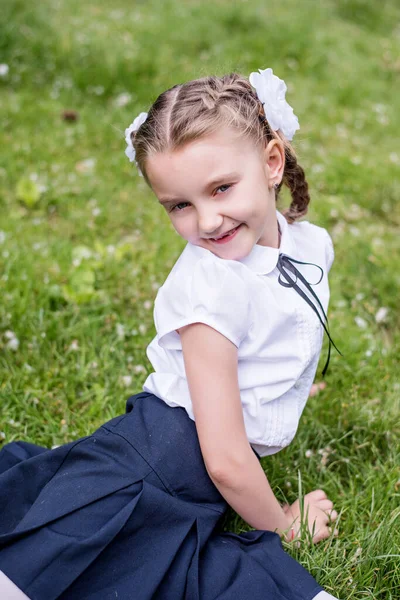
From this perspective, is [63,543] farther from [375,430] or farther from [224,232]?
[375,430]

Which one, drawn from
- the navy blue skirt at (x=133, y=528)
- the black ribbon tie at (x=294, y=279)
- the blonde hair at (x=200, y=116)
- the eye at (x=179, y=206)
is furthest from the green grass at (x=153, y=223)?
the eye at (x=179, y=206)

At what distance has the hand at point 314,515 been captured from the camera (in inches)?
82.3

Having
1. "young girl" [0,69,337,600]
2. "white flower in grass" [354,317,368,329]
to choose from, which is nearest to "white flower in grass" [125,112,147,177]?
"young girl" [0,69,337,600]

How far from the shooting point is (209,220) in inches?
72.0

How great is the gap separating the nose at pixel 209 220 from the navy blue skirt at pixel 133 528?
555 millimetres

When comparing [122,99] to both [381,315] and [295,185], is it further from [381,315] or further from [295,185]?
[295,185]

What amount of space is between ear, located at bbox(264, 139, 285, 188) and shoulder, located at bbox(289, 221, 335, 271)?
1.12 ft

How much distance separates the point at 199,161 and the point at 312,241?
2.28ft

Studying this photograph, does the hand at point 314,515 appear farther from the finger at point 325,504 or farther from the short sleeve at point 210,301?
the short sleeve at point 210,301

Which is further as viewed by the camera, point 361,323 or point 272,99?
point 361,323

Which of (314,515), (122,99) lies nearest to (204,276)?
(314,515)

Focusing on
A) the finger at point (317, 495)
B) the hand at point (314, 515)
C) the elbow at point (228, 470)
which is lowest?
the finger at point (317, 495)

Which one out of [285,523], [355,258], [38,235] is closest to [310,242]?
[285,523]

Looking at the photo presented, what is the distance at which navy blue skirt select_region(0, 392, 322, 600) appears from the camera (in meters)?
1.75
